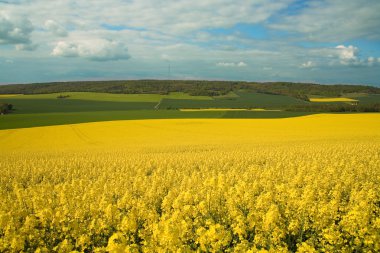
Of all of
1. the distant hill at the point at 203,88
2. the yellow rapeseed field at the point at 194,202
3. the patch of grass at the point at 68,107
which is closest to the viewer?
the yellow rapeseed field at the point at 194,202

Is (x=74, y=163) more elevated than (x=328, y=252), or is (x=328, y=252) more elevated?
(x=328, y=252)

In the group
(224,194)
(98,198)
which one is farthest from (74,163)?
(224,194)

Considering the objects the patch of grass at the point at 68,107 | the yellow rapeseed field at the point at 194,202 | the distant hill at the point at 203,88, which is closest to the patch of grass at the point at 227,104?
the patch of grass at the point at 68,107

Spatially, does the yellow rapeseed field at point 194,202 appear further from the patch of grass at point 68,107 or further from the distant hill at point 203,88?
the distant hill at point 203,88

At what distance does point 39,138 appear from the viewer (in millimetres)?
39000

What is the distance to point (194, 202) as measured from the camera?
10.8 metres

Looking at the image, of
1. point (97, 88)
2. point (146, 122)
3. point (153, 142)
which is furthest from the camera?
point (97, 88)

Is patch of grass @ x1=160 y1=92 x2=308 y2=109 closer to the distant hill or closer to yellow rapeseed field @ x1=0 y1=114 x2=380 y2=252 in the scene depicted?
the distant hill

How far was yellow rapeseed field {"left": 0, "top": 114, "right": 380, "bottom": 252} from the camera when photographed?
7.11 meters

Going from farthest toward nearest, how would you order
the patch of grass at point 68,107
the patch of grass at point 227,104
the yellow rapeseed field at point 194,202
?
the patch of grass at point 227,104
the patch of grass at point 68,107
the yellow rapeseed field at point 194,202

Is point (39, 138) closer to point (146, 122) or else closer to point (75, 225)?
point (146, 122)

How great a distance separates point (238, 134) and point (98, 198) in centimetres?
3052

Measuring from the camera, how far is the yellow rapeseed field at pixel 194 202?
711cm

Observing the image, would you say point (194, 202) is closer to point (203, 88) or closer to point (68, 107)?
point (68, 107)
